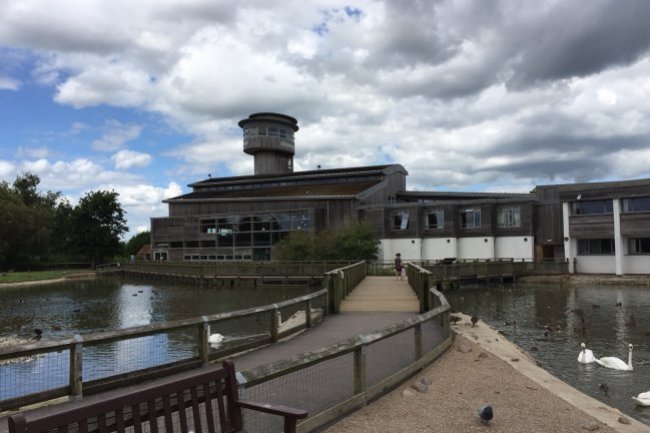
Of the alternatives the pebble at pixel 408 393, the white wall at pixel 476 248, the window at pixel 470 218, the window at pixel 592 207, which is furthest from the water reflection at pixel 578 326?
the window at pixel 470 218

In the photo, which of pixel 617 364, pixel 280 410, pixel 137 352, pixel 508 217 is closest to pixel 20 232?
pixel 508 217

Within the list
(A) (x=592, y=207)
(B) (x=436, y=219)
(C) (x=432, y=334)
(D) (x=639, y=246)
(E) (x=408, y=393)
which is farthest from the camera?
(B) (x=436, y=219)

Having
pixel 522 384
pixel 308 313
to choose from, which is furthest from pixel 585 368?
pixel 308 313

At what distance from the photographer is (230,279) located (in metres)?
52.9

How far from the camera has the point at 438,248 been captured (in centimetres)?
5481

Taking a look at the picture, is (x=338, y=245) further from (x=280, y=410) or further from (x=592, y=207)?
(x=280, y=410)

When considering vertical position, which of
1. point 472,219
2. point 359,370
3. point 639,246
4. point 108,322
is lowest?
point 108,322

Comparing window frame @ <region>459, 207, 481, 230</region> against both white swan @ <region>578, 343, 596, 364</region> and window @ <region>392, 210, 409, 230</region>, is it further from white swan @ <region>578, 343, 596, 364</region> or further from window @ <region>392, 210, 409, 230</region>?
white swan @ <region>578, 343, 596, 364</region>

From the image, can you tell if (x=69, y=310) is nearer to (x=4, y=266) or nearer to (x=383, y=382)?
(x=383, y=382)

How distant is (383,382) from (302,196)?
53.5m

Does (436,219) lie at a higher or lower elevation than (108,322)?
higher

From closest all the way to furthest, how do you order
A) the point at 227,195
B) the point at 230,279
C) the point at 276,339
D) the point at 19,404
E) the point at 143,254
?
the point at 19,404, the point at 276,339, the point at 230,279, the point at 227,195, the point at 143,254

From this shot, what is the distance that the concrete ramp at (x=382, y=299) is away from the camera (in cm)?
1700

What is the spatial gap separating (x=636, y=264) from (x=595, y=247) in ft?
11.6
